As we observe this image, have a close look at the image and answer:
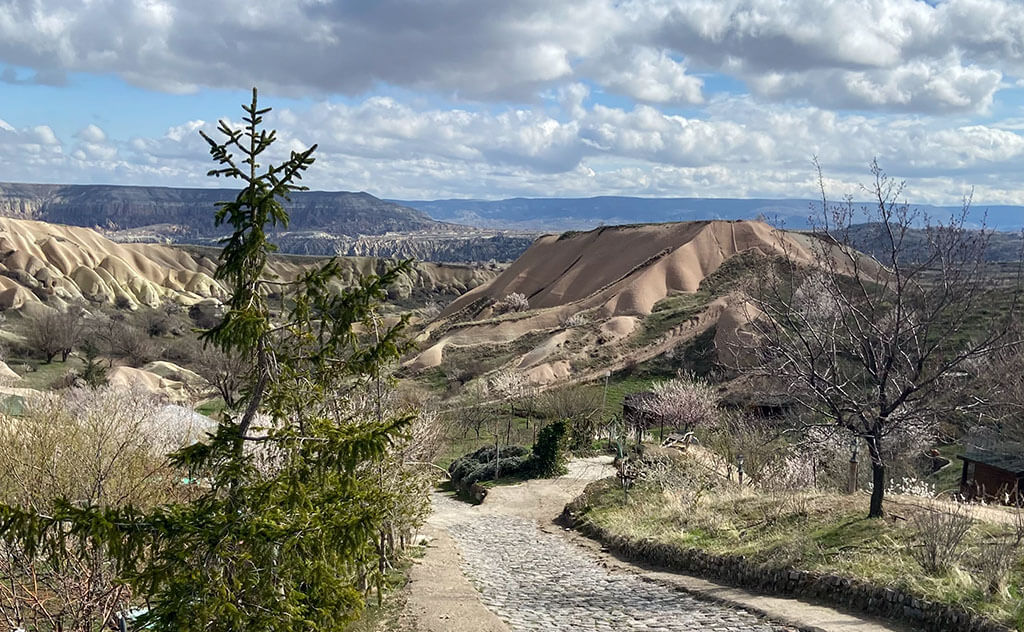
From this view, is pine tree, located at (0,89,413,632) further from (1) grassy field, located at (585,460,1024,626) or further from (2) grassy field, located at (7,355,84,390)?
(2) grassy field, located at (7,355,84,390)

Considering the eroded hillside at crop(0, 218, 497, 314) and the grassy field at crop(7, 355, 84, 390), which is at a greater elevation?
the eroded hillside at crop(0, 218, 497, 314)

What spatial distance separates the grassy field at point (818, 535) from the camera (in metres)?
10.6

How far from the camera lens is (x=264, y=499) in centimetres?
665

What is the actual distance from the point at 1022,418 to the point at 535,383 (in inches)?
1113

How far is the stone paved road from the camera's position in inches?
448

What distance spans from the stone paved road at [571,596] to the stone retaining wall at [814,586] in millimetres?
1083

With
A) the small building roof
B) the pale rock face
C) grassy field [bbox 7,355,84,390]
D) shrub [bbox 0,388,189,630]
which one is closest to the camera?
shrub [bbox 0,388,189,630]

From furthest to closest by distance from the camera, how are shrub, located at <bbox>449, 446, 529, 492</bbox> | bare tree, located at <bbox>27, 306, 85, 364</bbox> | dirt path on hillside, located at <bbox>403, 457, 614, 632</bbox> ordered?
bare tree, located at <bbox>27, 306, 85, 364</bbox> → shrub, located at <bbox>449, 446, 529, 492</bbox> → dirt path on hillside, located at <bbox>403, 457, 614, 632</bbox>

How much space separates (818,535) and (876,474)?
4.40ft

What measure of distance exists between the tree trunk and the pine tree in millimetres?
8896

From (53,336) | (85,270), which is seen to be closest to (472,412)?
(53,336)

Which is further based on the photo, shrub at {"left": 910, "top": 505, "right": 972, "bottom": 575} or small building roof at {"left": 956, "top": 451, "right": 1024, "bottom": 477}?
small building roof at {"left": 956, "top": 451, "right": 1024, "bottom": 477}

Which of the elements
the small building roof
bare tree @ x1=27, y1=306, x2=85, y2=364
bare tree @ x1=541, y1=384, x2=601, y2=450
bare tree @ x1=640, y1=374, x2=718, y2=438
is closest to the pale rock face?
bare tree @ x1=27, y1=306, x2=85, y2=364

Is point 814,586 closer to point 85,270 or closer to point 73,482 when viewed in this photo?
point 73,482
